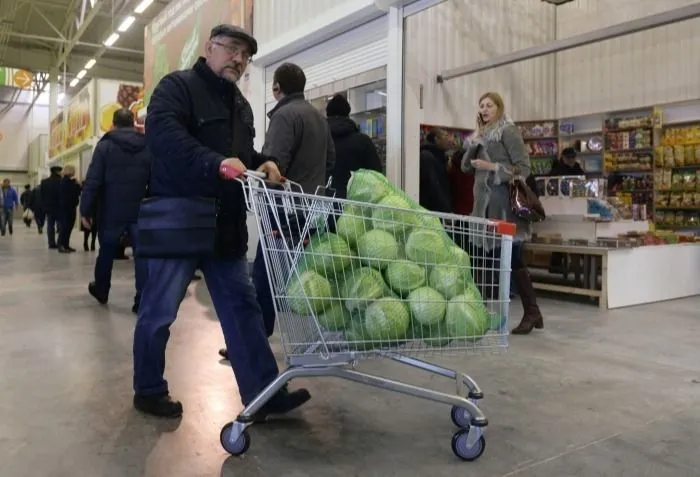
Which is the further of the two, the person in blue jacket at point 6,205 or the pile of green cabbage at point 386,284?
the person in blue jacket at point 6,205

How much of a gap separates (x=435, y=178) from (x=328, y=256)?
11.5ft

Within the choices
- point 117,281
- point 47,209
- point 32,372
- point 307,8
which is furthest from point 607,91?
point 47,209

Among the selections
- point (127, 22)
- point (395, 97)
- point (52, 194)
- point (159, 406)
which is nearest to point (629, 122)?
point (395, 97)

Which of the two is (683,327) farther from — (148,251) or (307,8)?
(307,8)

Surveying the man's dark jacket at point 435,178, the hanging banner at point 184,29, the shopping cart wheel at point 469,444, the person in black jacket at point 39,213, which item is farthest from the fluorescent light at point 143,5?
the shopping cart wheel at point 469,444

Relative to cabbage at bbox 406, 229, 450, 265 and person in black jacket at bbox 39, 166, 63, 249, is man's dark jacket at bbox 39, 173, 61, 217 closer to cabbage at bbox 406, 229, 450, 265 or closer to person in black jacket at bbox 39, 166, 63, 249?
person in black jacket at bbox 39, 166, 63, 249

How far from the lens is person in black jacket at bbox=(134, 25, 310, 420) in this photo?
2285 mm

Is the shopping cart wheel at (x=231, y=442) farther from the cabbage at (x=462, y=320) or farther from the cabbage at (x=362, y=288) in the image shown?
the cabbage at (x=462, y=320)

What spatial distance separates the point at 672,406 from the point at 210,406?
1.92 meters

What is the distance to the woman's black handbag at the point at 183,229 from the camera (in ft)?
7.41

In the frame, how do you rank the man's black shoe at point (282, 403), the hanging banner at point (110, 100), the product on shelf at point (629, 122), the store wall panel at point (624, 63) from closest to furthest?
1. the man's black shoe at point (282, 403)
2. the store wall panel at point (624, 63)
3. the product on shelf at point (629, 122)
4. the hanging banner at point (110, 100)

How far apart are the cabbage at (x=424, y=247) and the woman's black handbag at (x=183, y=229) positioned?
0.73 meters

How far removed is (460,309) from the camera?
80.1 inches

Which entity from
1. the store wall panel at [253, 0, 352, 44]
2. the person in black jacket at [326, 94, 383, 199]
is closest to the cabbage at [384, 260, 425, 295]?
the person in black jacket at [326, 94, 383, 199]
